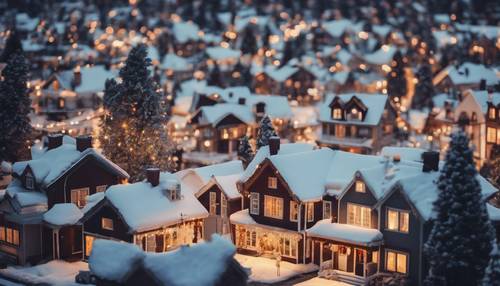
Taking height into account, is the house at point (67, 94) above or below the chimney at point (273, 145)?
above

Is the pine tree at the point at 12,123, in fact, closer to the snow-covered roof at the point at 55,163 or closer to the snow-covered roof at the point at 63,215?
the snow-covered roof at the point at 55,163

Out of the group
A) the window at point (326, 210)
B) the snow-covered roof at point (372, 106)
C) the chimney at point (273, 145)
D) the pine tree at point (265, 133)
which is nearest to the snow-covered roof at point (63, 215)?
the chimney at point (273, 145)

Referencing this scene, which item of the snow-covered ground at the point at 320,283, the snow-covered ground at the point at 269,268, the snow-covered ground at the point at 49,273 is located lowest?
the snow-covered ground at the point at 49,273

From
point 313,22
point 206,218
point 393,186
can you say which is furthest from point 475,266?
point 313,22

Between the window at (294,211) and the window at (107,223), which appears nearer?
the window at (107,223)

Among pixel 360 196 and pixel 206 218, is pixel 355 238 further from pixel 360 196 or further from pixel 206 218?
pixel 206 218

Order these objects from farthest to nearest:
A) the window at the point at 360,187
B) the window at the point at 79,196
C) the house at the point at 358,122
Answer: the house at the point at 358,122
the window at the point at 79,196
the window at the point at 360,187

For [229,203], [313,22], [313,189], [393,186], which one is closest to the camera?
[393,186]

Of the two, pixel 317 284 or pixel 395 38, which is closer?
pixel 317 284
